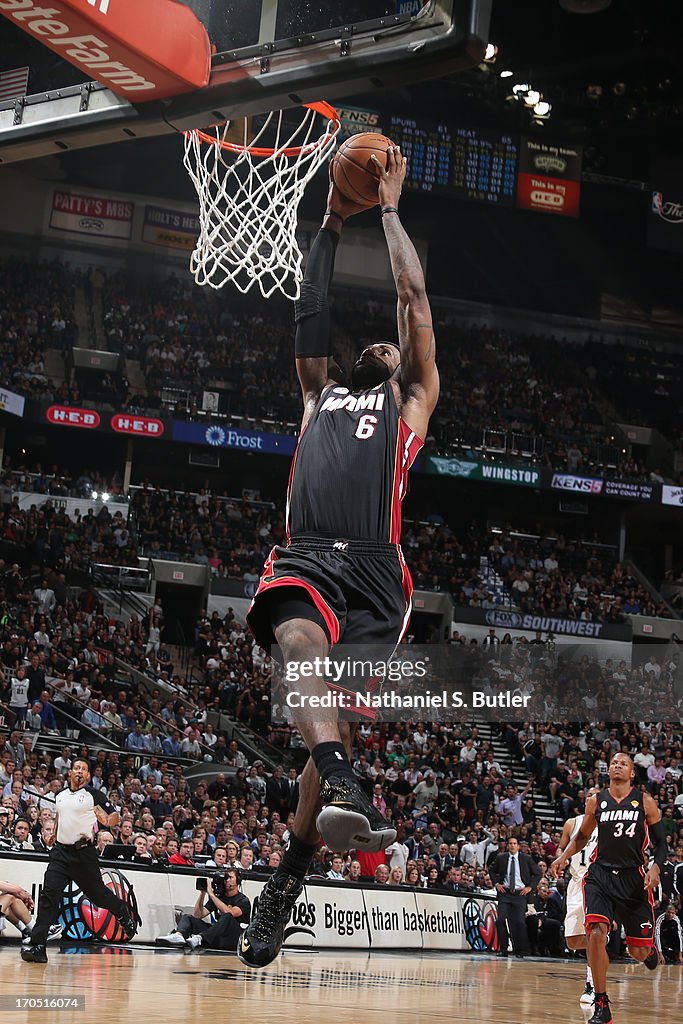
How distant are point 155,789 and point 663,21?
908 inches

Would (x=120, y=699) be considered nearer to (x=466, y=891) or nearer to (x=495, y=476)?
(x=466, y=891)

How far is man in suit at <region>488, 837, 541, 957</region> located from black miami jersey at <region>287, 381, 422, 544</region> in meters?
12.1

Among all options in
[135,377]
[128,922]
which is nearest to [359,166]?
[128,922]

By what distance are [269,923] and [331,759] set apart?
88cm

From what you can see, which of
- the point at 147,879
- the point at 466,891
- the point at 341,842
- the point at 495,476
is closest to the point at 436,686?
the point at 495,476

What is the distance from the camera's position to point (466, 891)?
1497 cm

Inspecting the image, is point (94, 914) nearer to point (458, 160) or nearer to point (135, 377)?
point (135, 377)

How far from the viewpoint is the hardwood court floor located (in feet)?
20.0

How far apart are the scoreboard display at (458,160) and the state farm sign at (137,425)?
8.72 metres

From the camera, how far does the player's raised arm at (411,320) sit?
14.0ft

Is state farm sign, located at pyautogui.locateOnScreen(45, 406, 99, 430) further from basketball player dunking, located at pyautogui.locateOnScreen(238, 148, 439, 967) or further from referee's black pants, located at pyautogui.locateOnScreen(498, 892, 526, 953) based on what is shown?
basketball player dunking, located at pyautogui.locateOnScreen(238, 148, 439, 967)

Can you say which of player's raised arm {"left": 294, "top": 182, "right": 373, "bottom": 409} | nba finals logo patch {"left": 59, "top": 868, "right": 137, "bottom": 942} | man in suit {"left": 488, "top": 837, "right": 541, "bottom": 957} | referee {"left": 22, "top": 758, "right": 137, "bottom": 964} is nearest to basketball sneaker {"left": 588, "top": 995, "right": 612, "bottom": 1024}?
referee {"left": 22, "top": 758, "right": 137, "bottom": 964}

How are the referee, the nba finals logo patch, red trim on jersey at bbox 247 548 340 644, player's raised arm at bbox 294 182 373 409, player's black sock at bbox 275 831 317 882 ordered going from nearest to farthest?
red trim on jersey at bbox 247 548 340 644 < player's black sock at bbox 275 831 317 882 < player's raised arm at bbox 294 182 373 409 < the referee < the nba finals logo patch

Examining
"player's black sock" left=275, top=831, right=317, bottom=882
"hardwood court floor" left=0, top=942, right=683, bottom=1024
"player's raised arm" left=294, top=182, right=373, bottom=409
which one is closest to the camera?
"player's black sock" left=275, top=831, right=317, bottom=882
